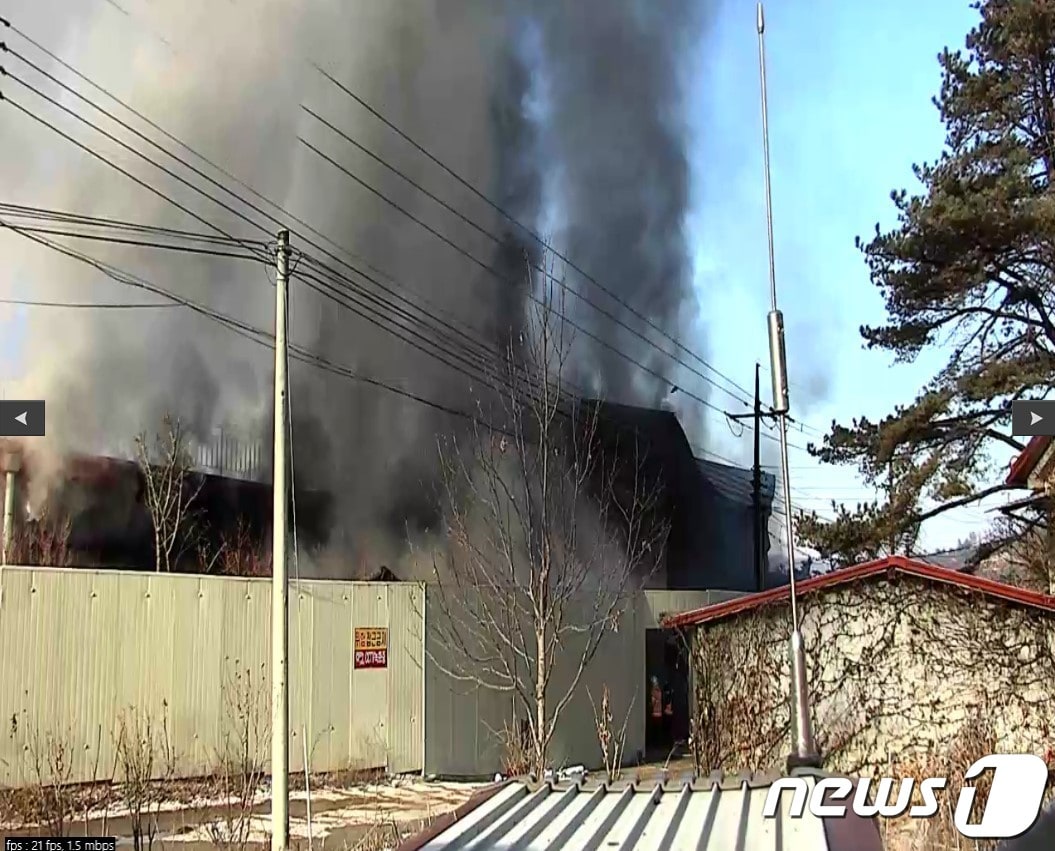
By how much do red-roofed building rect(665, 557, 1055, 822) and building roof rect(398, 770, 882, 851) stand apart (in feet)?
28.6

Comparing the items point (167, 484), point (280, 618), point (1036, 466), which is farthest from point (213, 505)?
point (1036, 466)

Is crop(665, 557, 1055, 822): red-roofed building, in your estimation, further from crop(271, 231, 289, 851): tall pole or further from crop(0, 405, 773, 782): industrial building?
crop(271, 231, 289, 851): tall pole

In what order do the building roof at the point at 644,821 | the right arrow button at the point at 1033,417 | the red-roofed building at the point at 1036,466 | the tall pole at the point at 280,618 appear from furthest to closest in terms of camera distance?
1. the red-roofed building at the point at 1036,466
2. the right arrow button at the point at 1033,417
3. the tall pole at the point at 280,618
4. the building roof at the point at 644,821

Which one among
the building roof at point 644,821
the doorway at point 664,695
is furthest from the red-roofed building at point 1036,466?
the building roof at point 644,821

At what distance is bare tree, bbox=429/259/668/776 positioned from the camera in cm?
1308

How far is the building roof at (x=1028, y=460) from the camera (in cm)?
1473

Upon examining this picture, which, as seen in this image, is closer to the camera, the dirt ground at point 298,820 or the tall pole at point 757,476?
the dirt ground at point 298,820

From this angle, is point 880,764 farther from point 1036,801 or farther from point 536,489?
point 1036,801

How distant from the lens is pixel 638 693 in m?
19.5

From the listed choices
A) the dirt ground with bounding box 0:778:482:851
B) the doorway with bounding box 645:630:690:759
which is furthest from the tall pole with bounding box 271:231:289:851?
the doorway with bounding box 645:630:690:759

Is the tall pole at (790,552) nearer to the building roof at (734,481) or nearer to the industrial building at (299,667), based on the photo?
the industrial building at (299,667)

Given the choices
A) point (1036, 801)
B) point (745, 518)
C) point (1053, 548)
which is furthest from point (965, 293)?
point (745, 518)

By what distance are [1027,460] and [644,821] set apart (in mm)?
13455

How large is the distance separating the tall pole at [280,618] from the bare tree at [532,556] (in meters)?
2.36
